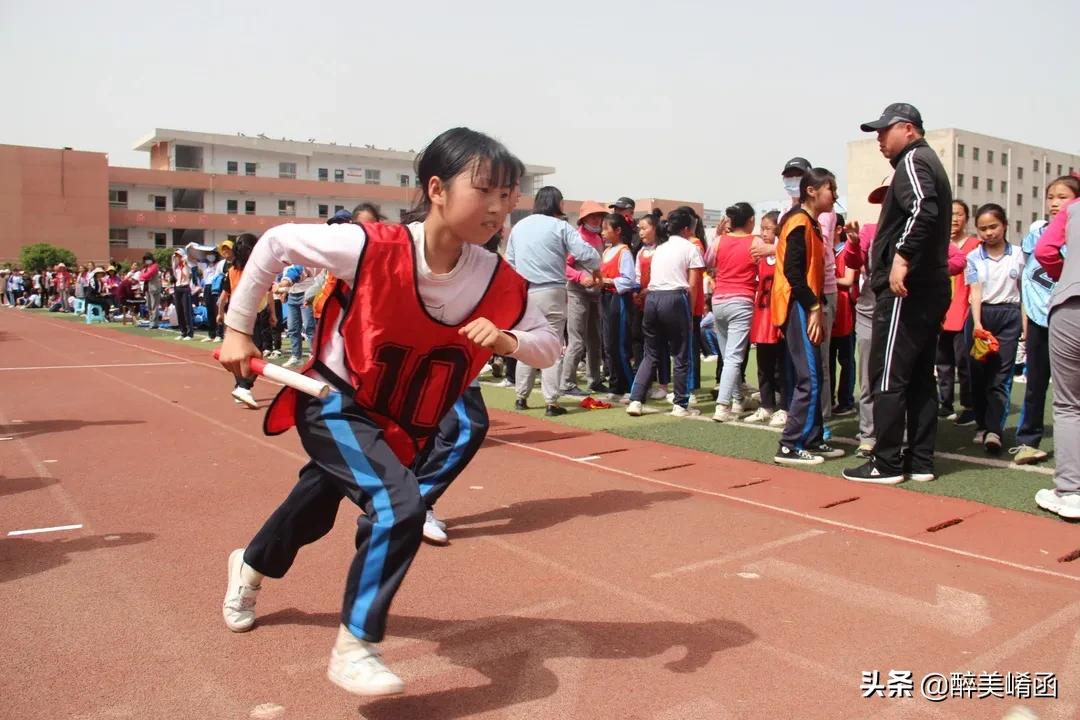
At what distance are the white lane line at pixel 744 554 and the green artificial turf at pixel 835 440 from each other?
138 centimetres

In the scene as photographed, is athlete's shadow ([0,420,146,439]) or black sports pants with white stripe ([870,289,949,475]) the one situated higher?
black sports pants with white stripe ([870,289,949,475])

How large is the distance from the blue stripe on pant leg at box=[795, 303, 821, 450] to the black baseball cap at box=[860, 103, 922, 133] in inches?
55.0

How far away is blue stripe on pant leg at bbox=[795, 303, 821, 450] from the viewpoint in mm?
6609

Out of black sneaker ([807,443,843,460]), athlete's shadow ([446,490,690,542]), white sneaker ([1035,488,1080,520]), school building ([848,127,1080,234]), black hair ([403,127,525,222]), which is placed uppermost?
school building ([848,127,1080,234])

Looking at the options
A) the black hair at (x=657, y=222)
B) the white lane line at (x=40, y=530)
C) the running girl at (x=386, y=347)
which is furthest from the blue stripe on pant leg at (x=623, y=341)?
the running girl at (x=386, y=347)

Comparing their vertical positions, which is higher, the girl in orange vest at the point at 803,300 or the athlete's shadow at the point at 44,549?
the girl in orange vest at the point at 803,300

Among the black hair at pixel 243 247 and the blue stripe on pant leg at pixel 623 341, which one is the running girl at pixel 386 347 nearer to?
the black hair at pixel 243 247

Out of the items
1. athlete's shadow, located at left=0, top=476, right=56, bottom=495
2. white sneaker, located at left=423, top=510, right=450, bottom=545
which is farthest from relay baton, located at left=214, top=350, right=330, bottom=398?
athlete's shadow, located at left=0, top=476, right=56, bottom=495

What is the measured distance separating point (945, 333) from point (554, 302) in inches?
142

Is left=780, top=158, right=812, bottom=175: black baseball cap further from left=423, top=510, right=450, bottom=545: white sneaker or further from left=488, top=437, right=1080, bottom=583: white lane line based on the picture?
left=423, top=510, right=450, bottom=545: white sneaker

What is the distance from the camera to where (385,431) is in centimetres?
311

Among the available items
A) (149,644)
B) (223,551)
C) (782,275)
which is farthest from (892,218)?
(149,644)

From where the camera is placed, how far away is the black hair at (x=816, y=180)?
6548 millimetres

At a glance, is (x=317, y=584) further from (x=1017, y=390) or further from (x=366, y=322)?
(x=1017, y=390)
